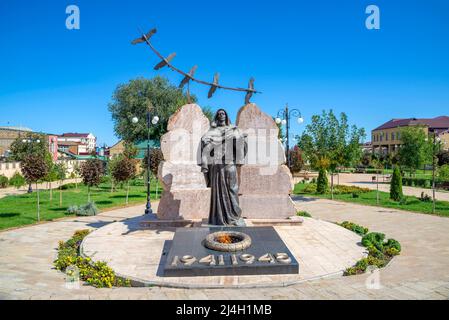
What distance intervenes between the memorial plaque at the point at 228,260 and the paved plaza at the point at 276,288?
19.2 inches

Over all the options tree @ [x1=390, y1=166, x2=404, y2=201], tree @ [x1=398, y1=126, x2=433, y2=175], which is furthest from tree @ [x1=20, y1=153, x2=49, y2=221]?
tree @ [x1=398, y1=126, x2=433, y2=175]

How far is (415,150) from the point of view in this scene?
3678 centimetres

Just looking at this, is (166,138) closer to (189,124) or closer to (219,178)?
(189,124)

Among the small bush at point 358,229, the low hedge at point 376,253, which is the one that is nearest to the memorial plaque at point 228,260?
the low hedge at point 376,253

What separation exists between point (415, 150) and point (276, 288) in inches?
1423

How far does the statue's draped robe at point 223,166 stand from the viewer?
924 centimetres

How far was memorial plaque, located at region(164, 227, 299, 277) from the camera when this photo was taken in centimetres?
722

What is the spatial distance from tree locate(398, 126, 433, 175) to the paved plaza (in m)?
26.4

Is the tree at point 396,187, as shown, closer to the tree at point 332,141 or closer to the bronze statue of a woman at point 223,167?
the tree at point 332,141

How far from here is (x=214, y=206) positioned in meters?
9.44

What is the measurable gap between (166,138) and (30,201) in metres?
14.7

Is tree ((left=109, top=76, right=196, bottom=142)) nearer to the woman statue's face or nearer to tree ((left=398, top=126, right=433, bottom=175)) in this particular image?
tree ((left=398, top=126, right=433, bottom=175))
